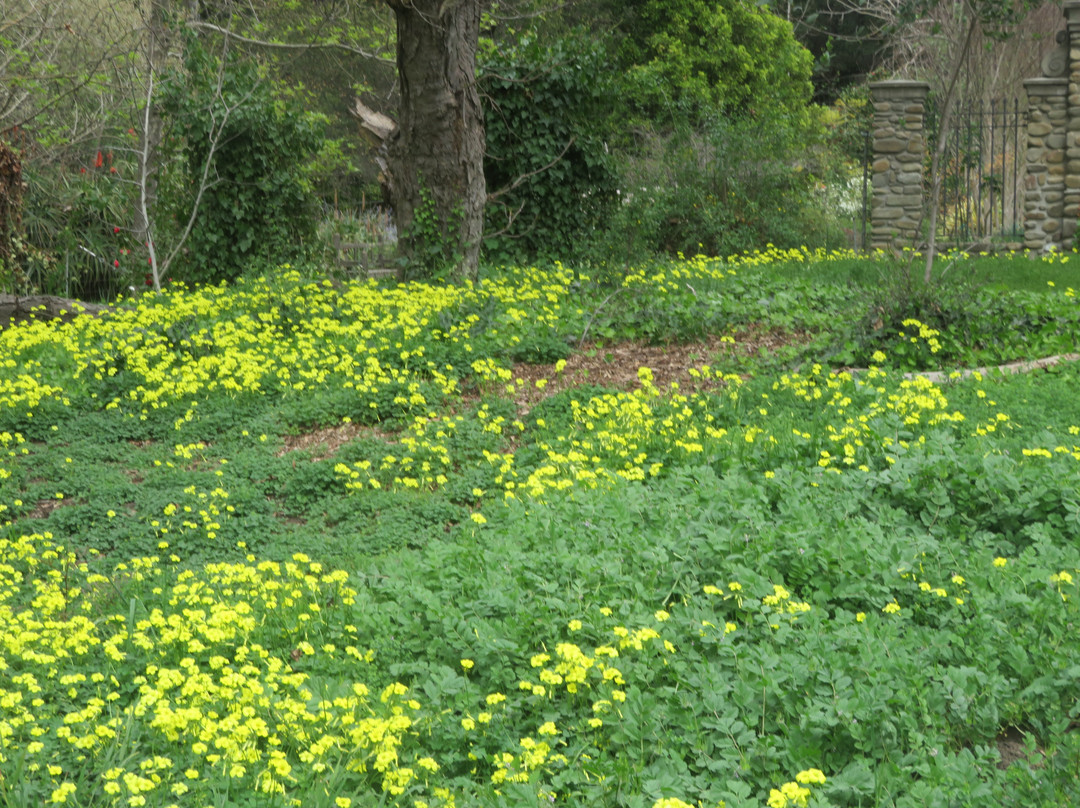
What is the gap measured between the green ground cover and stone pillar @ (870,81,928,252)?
7035mm

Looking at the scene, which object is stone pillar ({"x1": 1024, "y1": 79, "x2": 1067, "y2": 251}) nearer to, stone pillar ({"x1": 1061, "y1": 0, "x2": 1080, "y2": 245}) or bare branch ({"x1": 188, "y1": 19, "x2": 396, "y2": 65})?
stone pillar ({"x1": 1061, "y1": 0, "x2": 1080, "y2": 245})

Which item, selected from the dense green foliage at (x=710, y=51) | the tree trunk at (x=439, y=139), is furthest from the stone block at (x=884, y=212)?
the tree trunk at (x=439, y=139)

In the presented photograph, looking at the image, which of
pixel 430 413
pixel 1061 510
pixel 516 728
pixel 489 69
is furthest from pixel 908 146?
pixel 516 728

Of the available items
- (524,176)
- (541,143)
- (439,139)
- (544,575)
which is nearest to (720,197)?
(541,143)

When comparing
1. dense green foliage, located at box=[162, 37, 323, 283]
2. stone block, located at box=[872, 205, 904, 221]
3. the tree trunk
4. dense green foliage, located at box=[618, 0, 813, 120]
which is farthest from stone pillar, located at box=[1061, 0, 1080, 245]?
dense green foliage, located at box=[162, 37, 323, 283]

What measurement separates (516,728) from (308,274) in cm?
866

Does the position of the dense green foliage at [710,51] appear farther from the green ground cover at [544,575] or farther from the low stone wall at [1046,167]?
the green ground cover at [544,575]

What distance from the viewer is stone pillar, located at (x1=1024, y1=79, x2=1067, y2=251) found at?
14461mm

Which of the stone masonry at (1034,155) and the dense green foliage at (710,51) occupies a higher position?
the dense green foliage at (710,51)

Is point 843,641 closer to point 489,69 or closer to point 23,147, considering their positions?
point 489,69

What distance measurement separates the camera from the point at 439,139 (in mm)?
10516

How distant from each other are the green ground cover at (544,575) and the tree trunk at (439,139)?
3.08m

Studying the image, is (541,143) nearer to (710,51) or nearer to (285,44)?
(285,44)

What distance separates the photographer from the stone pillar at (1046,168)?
14.5 metres
